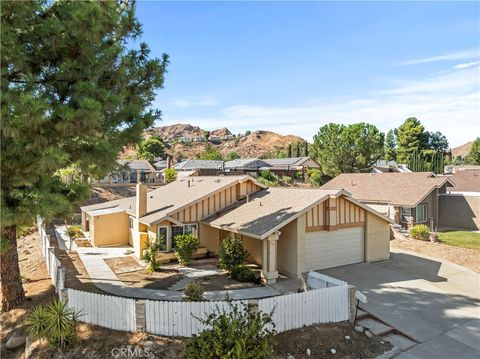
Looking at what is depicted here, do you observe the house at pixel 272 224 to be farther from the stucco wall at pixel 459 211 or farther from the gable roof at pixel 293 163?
the gable roof at pixel 293 163

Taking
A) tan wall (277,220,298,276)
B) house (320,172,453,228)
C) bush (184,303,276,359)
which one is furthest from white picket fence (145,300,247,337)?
house (320,172,453,228)

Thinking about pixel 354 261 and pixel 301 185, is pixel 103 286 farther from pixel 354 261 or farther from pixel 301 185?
pixel 301 185

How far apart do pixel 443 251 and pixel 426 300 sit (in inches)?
342

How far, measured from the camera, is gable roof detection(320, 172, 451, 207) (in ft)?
89.7

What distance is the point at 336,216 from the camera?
16.7 meters

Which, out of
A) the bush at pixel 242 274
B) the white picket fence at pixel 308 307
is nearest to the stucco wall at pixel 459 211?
the bush at pixel 242 274

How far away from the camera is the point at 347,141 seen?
5134 centimetres

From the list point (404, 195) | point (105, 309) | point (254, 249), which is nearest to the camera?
point (105, 309)

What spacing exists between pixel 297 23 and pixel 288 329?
42.9 ft

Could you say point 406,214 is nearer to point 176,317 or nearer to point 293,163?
point 176,317

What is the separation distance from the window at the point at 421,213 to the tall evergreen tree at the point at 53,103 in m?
24.9

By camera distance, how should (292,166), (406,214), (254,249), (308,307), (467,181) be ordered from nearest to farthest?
(308,307) → (254,249) → (406,214) → (467,181) → (292,166)

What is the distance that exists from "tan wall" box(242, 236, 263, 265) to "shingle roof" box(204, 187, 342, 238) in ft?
4.78

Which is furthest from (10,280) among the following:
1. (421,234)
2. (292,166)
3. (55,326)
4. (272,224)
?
(292,166)
